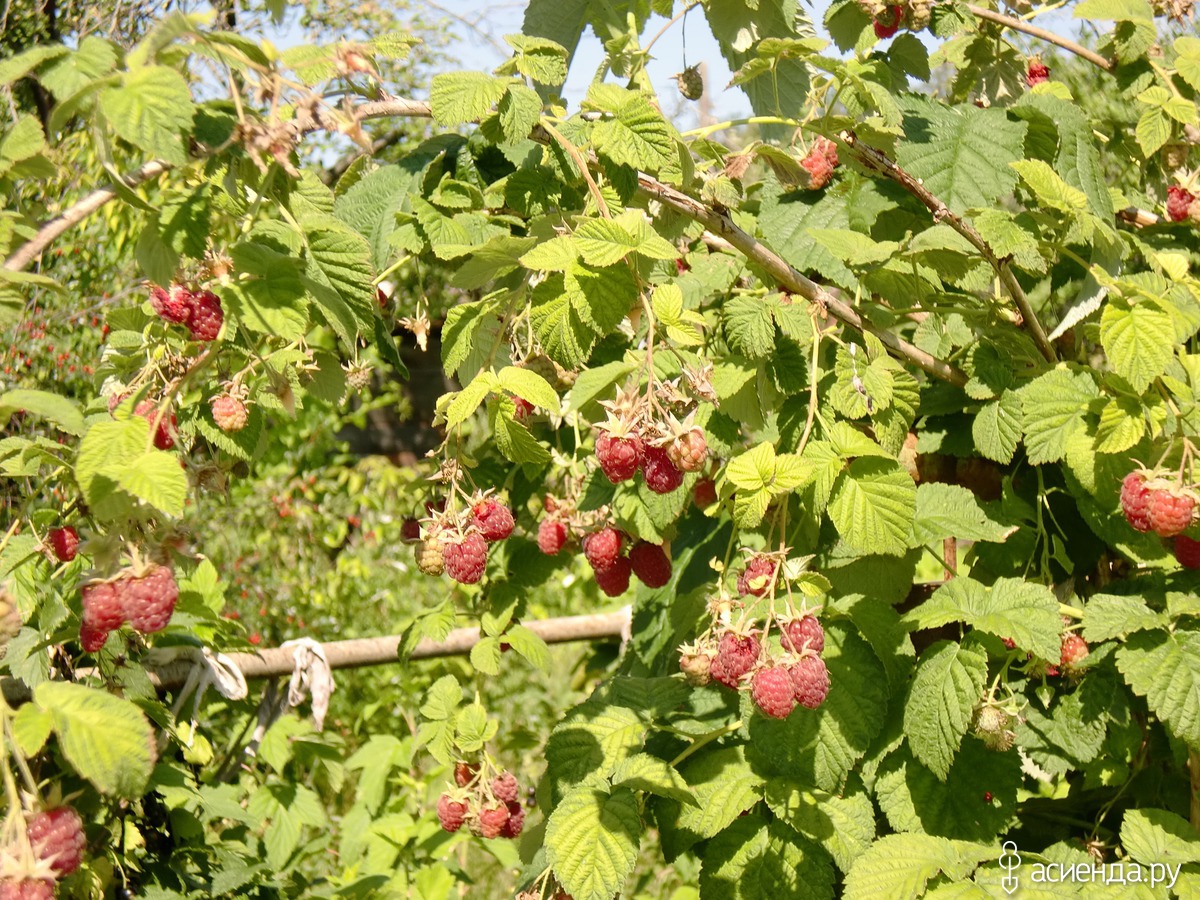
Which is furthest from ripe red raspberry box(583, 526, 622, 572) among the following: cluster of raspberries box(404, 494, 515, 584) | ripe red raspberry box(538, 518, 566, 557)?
cluster of raspberries box(404, 494, 515, 584)

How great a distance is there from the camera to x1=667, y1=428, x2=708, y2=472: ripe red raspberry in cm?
104

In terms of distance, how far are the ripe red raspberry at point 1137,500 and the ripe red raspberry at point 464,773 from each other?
112 centimetres

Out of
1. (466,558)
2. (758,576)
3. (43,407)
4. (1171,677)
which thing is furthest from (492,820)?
(43,407)

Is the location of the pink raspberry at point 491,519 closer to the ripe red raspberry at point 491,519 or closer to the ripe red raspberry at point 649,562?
the ripe red raspberry at point 491,519

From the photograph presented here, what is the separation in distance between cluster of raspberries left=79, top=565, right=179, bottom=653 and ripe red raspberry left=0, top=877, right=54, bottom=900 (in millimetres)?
215

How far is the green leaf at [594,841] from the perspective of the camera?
49.6 inches

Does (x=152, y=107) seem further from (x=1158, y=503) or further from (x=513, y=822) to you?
Result: (x=513, y=822)

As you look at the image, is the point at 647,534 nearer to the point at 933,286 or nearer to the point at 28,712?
the point at 933,286

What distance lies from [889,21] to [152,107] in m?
1.19

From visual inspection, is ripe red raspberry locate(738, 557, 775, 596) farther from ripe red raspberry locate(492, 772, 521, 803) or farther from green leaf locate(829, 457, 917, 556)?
ripe red raspberry locate(492, 772, 521, 803)

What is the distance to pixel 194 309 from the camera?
1082 millimetres

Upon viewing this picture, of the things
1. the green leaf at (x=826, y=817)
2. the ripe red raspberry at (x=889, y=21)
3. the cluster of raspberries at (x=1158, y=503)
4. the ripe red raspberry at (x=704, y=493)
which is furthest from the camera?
the ripe red raspberry at (x=704, y=493)

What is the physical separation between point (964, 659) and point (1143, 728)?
51 centimetres

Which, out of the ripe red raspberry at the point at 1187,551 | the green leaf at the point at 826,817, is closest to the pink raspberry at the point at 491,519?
the green leaf at the point at 826,817
